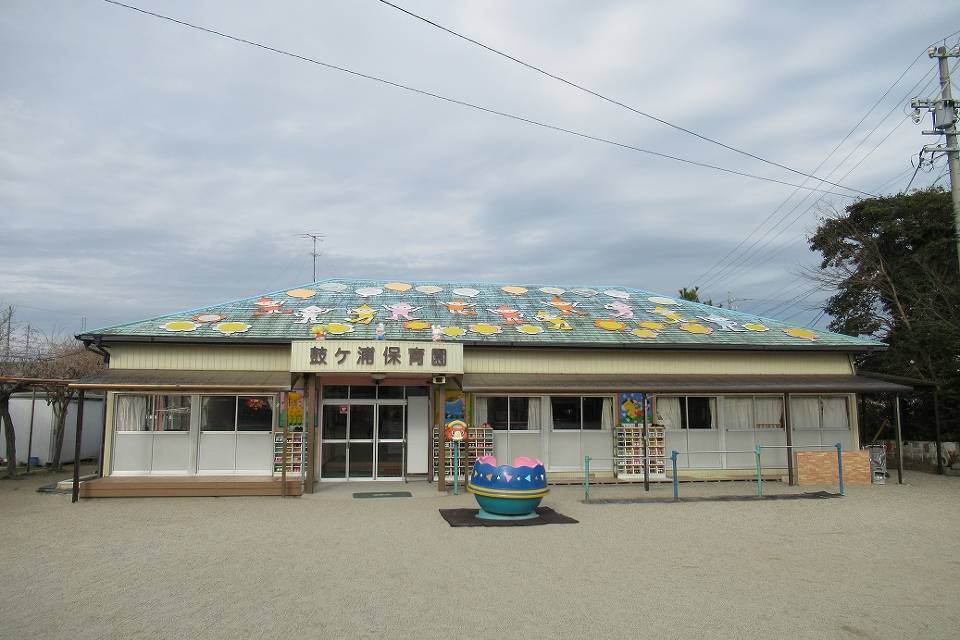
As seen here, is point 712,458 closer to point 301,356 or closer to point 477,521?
point 477,521

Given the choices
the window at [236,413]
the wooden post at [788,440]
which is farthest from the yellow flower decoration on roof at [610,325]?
the window at [236,413]

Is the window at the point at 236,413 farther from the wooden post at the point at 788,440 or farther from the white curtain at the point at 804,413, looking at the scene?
the white curtain at the point at 804,413

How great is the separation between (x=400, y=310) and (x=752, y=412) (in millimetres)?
9100

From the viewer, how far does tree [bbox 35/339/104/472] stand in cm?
1870

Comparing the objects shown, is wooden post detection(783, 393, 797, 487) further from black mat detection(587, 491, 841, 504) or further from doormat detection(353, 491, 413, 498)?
doormat detection(353, 491, 413, 498)

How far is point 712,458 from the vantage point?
635 inches

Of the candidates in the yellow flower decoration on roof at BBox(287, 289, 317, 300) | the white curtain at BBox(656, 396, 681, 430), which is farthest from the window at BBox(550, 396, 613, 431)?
the yellow flower decoration on roof at BBox(287, 289, 317, 300)

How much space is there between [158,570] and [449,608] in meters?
3.65

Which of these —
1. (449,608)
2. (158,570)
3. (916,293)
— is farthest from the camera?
(916,293)

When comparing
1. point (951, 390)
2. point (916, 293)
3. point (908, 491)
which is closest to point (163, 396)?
point (908, 491)

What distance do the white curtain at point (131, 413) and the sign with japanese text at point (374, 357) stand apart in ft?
12.2

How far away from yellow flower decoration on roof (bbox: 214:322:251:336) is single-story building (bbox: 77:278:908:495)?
0.24 feet

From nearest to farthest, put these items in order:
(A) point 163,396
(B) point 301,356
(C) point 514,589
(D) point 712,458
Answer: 1. (C) point 514,589
2. (B) point 301,356
3. (A) point 163,396
4. (D) point 712,458

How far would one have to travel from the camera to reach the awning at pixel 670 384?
14312mm
